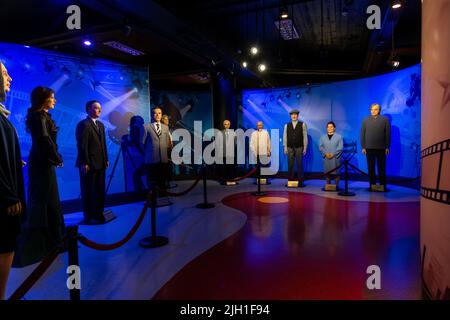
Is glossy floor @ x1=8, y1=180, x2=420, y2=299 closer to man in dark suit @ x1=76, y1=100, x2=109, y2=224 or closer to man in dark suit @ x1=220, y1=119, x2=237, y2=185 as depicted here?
man in dark suit @ x1=76, y1=100, x2=109, y2=224

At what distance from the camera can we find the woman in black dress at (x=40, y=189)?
2953 mm

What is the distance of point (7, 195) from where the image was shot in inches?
63.4

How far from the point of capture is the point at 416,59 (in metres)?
8.23

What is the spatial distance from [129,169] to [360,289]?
566 cm

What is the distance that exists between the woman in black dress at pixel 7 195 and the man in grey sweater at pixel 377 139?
22.6ft

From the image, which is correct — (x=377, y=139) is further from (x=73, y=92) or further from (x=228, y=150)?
(x=73, y=92)

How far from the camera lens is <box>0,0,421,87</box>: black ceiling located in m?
5.17

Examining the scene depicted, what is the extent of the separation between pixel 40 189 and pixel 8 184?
162 centimetres

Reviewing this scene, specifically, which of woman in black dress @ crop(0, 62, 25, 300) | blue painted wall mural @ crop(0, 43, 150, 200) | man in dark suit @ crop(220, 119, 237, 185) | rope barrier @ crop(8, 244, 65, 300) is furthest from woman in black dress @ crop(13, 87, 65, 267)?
man in dark suit @ crop(220, 119, 237, 185)

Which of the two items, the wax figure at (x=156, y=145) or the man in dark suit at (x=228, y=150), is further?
the man in dark suit at (x=228, y=150)

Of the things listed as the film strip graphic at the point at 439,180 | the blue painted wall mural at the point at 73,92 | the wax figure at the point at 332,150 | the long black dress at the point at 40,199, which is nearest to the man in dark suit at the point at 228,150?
the blue painted wall mural at the point at 73,92

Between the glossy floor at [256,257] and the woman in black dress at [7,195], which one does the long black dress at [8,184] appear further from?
the glossy floor at [256,257]
